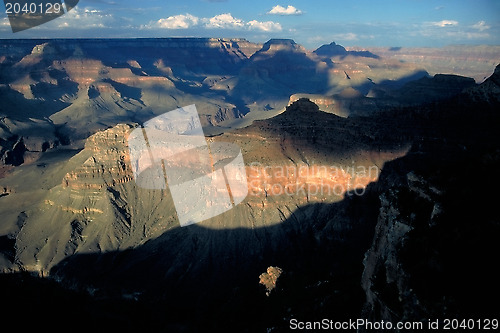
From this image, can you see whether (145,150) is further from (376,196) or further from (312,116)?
(376,196)

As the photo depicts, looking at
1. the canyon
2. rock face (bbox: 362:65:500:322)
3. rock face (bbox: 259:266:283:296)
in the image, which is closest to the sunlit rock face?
the canyon

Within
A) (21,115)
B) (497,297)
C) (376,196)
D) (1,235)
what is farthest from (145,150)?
(21,115)

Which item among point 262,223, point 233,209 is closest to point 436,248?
point 262,223

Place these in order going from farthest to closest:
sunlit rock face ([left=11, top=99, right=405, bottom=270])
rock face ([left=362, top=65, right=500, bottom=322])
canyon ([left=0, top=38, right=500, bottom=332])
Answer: sunlit rock face ([left=11, top=99, right=405, bottom=270]) < canyon ([left=0, top=38, right=500, bottom=332]) < rock face ([left=362, top=65, right=500, bottom=322])

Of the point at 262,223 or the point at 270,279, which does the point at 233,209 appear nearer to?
the point at 262,223

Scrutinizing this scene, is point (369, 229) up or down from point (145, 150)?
down

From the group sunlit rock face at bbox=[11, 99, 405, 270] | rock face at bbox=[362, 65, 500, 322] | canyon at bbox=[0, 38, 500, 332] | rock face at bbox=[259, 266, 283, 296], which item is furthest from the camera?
sunlit rock face at bbox=[11, 99, 405, 270]

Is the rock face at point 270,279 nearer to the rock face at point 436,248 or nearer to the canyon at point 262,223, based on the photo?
the canyon at point 262,223

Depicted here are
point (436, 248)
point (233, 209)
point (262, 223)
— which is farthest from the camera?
point (233, 209)

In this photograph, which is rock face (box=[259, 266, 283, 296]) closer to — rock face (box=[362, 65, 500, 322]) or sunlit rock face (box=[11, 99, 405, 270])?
sunlit rock face (box=[11, 99, 405, 270])

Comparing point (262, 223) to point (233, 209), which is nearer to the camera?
point (262, 223)

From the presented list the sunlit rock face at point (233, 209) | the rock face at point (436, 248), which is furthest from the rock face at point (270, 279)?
the rock face at point (436, 248)
